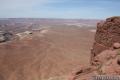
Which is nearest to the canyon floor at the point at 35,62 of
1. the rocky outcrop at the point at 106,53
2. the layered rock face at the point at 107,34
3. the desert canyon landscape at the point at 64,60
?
the desert canyon landscape at the point at 64,60

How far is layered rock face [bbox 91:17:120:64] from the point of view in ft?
53.3

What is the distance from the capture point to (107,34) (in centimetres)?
1703

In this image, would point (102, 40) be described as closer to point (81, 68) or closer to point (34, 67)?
point (81, 68)

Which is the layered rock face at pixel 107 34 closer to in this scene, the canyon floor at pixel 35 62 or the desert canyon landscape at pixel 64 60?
the desert canyon landscape at pixel 64 60

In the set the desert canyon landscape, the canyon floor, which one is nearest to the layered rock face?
the desert canyon landscape

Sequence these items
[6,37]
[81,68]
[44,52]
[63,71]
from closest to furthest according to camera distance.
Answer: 1. [81,68]
2. [63,71]
3. [44,52]
4. [6,37]

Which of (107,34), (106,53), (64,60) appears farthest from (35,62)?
(106,53)

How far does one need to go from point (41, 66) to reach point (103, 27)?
65.7 ft

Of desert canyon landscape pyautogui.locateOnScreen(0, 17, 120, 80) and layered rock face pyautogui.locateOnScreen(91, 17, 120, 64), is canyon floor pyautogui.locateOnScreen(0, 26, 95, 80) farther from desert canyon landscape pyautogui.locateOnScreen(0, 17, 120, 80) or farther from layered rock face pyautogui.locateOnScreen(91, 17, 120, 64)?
layered rock face pyautogui.locateOnScreen(91, 17, 120, 64)

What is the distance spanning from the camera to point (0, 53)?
4272 cm

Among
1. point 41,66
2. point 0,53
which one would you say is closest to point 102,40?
point 41,66

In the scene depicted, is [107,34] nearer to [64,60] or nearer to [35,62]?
[64,60]

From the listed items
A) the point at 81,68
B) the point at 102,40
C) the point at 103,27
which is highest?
the point at 103,27

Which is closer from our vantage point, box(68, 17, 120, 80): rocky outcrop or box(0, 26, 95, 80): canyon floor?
box(68, 17, 120, 80): rocky outcrop
